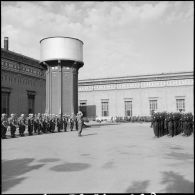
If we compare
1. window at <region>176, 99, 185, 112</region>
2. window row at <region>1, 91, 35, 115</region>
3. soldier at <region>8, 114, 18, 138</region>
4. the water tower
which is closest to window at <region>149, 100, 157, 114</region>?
window at <region>176, 99, 185, 112</region>

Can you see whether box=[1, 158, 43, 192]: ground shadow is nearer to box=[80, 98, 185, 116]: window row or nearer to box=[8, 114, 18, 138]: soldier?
box=[8, 114, 18, 138]: soldier

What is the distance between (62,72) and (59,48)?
2434 mm

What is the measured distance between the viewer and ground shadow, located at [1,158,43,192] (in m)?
5.04

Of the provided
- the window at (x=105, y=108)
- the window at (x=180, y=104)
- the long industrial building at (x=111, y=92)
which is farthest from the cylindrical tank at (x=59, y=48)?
the window at (x=180, y=104)

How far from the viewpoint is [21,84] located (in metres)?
29.1

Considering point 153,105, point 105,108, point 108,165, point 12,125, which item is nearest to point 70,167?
point 108,165

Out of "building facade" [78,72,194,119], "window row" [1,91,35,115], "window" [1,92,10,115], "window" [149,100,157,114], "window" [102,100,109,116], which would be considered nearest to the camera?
"window" [1,92,10,115]

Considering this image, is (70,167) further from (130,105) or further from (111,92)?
(111,92)

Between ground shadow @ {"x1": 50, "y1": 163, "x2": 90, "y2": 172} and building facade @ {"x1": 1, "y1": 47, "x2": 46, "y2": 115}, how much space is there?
2002 centimetres

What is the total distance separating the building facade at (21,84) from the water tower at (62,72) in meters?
3.92

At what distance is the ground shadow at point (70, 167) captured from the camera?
6.14m

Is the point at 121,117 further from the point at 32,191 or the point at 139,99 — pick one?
the point at 32,191

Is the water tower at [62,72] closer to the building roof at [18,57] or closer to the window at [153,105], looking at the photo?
the building roof at [18,57]

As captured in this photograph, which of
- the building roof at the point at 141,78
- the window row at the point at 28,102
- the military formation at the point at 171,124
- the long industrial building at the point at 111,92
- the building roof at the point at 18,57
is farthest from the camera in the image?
the building roof at the point at 141,78
